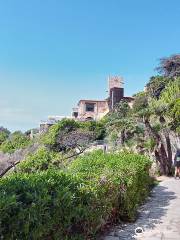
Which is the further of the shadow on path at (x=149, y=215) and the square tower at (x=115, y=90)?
the square tower at (x=115, y=90)

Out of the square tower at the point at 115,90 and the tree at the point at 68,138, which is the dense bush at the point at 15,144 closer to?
the tree at the point at 68,138

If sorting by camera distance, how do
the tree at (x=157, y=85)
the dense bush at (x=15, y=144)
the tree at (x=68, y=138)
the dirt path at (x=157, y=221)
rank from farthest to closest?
the dense bush at (x=15, y=144), the tree at (x=157, y=85), the tree at (x=68, y=138), the dirt path at (x=157, y=221)

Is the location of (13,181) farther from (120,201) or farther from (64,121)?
(64,121)

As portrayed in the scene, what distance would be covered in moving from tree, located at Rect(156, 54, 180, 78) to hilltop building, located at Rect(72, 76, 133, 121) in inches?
553

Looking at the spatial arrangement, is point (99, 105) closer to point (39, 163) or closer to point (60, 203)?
point (39, 163)

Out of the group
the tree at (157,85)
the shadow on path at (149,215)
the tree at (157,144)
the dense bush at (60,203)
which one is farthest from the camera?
the tree at (157,85)

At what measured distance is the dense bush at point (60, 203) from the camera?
423 centimetres

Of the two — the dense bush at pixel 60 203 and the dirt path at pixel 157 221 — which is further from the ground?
the dense bush at pixel 60 203

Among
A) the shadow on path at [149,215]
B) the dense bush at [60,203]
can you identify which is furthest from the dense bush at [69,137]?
the dense bush at [60,203]

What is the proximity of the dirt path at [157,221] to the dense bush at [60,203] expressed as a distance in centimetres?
36

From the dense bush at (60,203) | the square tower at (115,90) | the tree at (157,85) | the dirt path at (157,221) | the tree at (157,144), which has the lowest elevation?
the dirt path at (157,221)

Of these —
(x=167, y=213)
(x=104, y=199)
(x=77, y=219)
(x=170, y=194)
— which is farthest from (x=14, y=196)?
(x=170, y=194)

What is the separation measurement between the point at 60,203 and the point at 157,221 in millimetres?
3724

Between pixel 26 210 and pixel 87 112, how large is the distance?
66931 mm
